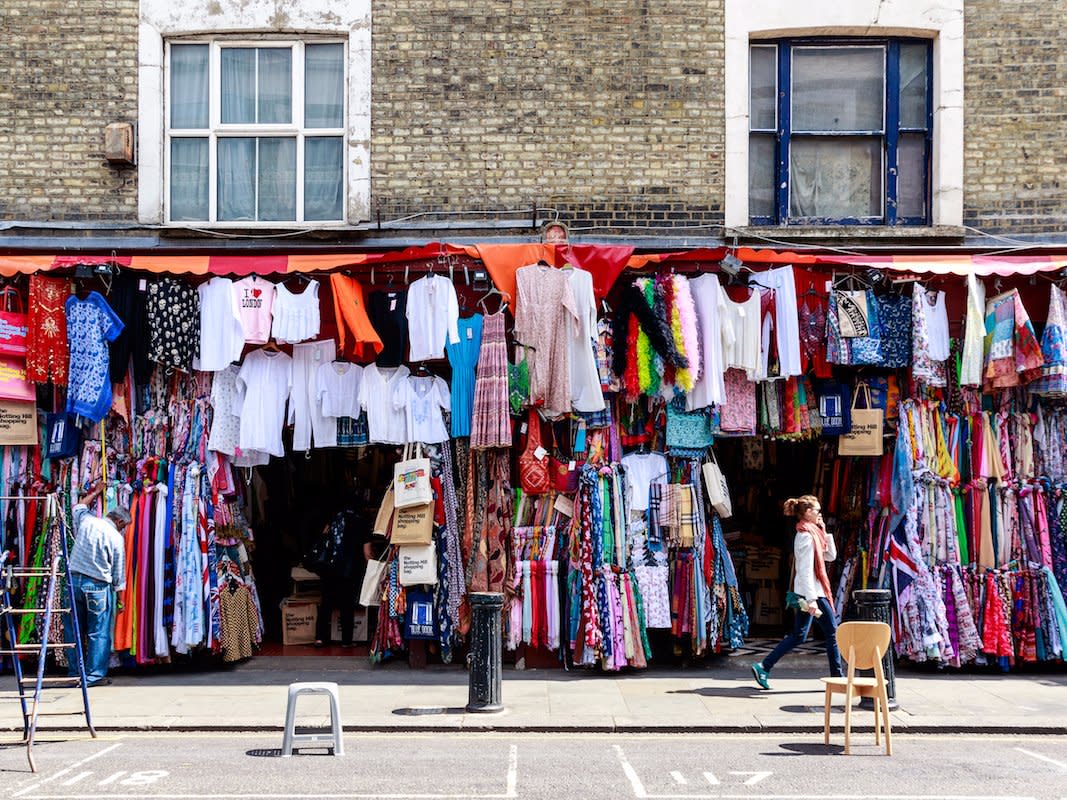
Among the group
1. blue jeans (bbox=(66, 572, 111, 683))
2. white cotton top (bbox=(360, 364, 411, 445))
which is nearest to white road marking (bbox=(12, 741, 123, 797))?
blue jeans (bbox=(66, 572, 111, 683))

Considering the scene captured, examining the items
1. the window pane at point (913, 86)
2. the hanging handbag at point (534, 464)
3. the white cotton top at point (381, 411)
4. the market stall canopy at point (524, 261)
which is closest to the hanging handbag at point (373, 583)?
the white cotton top at point (381, 411)

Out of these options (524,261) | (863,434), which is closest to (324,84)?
(524,261)

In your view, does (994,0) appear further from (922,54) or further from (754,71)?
(754,71)

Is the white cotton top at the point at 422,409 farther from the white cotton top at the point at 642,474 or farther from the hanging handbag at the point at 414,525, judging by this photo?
the white cotton top at the point at 642,474

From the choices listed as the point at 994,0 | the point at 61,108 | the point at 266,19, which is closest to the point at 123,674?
the point at 61,108

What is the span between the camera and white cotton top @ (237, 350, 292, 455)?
12242mm

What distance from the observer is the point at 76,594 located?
11539 millimetres

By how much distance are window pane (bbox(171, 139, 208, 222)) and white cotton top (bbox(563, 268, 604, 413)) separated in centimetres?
443

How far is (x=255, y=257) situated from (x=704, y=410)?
477 centimetres

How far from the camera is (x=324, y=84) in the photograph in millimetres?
13648

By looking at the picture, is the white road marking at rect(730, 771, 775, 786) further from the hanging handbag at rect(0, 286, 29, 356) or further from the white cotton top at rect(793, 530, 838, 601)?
the hanging handbag at rect(0, 286, 29, 356)

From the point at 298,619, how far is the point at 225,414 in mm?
2686

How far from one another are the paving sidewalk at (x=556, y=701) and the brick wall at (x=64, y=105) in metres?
5.14

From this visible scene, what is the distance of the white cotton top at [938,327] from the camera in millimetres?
→ 12125
